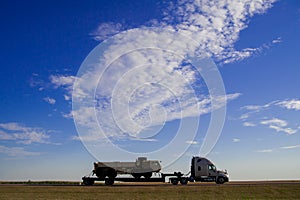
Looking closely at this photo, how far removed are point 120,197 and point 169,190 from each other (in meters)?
6.29

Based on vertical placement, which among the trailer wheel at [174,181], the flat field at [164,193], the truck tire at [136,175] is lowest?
the flat field at [164,193]

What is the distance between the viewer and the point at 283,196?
38.8 meters

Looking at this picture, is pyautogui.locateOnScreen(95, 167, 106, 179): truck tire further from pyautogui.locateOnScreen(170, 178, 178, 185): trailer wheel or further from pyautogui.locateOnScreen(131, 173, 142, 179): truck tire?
pyautogui.locateOnScreen(170, 178, 178, 185): trailer wheel

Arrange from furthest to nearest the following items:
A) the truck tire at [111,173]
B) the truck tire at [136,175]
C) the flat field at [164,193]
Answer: the truck tire at [136,175]
the truck tire at [111,173]
the flat field at [164,193]

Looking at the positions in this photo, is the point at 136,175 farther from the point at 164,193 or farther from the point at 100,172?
the point at 164,193

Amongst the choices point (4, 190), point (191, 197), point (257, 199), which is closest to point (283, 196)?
point (257, 199)

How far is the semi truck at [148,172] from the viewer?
52656 mm

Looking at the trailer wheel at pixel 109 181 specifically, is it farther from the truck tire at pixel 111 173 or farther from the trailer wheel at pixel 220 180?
the trailer wheel at pixel 220 180

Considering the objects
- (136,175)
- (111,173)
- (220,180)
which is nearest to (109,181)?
(111,173)

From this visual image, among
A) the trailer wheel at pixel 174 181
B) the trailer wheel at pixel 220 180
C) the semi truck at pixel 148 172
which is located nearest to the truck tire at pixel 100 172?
the semi truck at pixel 148 172

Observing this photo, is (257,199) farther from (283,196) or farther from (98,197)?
(98,197)

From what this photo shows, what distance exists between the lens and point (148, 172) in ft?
177

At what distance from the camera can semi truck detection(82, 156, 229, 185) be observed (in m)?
52.7

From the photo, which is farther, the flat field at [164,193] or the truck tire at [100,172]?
the truck tire at [100,172]
